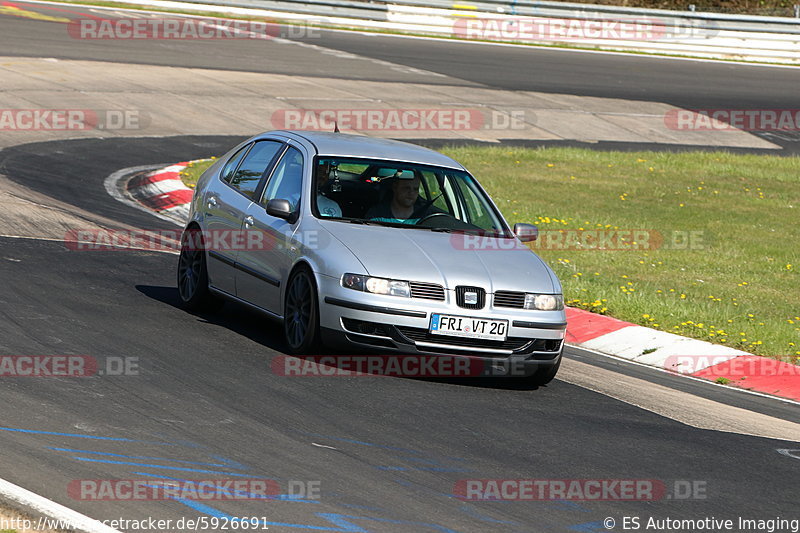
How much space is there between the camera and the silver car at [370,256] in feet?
27.0

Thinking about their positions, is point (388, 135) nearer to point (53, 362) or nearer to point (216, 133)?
point (216, 133)

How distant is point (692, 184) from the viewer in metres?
20.4

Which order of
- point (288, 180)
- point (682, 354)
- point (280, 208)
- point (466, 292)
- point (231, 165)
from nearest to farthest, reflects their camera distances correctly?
point (466, 292), point (280, 208), point (288, 180), point (231, 165), point (682, 354)

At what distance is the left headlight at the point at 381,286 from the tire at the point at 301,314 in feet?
1.14

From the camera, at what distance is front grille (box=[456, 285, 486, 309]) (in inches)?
326

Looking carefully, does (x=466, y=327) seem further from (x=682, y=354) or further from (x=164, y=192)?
(x=164, y=192)

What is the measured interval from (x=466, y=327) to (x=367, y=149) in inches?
83.6

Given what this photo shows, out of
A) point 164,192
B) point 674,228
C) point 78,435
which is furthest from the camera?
point 674,228

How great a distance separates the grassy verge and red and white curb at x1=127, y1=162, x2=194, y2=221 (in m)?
0.56

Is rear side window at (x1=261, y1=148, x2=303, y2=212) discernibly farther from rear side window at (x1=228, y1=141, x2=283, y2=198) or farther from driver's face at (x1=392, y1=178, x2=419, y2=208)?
driver's face at (x1=392, y1=178, x2=419, y2=208)

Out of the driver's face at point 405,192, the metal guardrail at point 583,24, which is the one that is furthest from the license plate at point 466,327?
the metal guardrail at point 583,24

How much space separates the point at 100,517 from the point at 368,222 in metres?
4.31

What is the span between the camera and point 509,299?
8.45 metres

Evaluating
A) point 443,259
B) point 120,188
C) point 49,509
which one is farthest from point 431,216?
point 120,188
